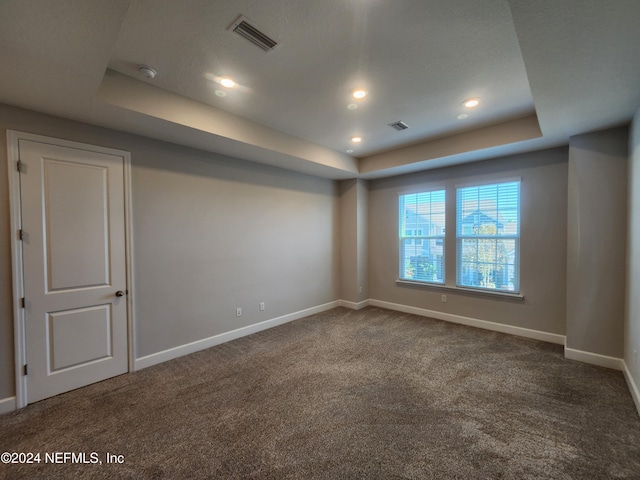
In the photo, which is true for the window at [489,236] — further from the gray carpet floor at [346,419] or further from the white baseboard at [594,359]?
the gray carpet floor at [346,419]

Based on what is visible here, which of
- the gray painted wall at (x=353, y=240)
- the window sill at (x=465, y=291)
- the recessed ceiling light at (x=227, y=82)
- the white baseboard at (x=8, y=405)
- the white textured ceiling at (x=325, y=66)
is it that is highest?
the recessed ceiling light at (x=227, y=82)

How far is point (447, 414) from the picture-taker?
2.28 meters

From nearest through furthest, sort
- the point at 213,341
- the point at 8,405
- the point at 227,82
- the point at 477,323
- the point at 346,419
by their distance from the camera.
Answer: the point at 346,419
the point at 8,405
the point at 227,82
the point at 213,341
the point at 477,323

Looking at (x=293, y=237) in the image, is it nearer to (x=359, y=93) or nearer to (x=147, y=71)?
(x=359, y=93)

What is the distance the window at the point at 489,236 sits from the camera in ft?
13.3

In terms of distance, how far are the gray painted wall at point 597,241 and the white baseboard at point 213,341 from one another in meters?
3.70

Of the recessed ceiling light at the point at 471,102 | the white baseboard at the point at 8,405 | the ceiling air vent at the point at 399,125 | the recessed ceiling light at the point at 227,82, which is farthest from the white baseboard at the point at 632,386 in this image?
the white baseboard at the point at 8,405

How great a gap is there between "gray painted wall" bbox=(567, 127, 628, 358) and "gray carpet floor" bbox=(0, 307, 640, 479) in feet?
1.41

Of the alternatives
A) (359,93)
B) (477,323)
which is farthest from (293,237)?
(477,323)

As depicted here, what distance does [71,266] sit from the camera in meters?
2.68

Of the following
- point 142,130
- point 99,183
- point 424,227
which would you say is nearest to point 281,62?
point 142,130

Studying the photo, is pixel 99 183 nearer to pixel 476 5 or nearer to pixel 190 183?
pixel 190 183

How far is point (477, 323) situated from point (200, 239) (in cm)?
429

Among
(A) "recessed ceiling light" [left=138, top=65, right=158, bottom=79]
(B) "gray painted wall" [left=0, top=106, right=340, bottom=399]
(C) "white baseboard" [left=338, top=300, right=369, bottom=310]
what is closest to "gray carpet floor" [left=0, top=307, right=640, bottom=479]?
(B) "gray painted wall" [left=0, top=106, right=340, bottom=399]
